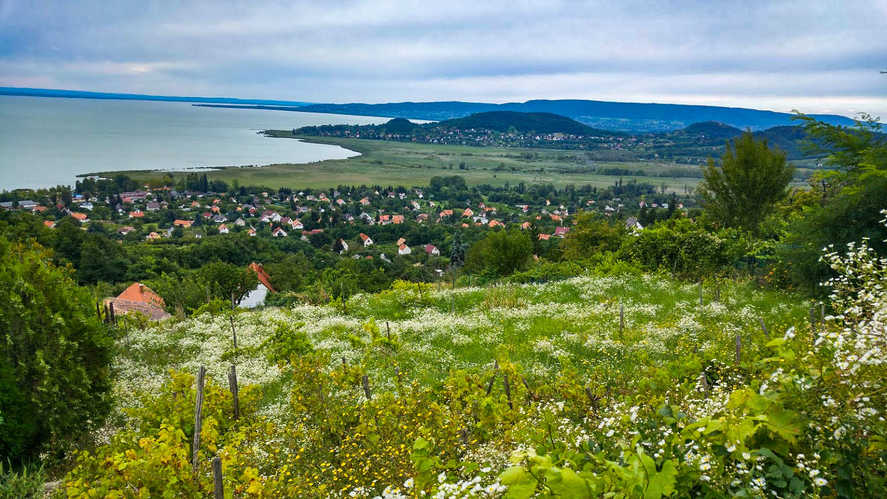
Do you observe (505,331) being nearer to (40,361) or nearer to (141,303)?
(40,361)

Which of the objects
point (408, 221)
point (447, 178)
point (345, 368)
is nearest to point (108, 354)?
point (345, 368)

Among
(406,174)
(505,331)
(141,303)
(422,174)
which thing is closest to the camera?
(505,331)

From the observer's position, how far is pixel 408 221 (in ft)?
342

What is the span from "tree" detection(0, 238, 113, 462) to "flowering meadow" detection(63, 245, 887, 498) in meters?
0.76

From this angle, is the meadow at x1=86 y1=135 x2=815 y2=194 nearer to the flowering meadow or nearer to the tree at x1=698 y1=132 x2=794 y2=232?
the tree at x1=698 y1=132 x2=794 y2=232

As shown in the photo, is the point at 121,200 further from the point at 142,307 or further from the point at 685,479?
the point at 685,479

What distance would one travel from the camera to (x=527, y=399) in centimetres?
738

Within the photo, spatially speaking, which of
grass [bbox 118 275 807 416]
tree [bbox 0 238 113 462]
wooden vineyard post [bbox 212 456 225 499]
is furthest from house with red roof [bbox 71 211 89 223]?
wooden vineyard post [bbox 212 456 225 499]

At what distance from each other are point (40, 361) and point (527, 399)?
754 cm

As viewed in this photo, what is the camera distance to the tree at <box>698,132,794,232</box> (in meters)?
21.5

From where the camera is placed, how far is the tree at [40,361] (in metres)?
7.05

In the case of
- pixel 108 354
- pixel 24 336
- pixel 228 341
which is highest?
pixel 24 336

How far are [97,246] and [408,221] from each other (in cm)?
6053

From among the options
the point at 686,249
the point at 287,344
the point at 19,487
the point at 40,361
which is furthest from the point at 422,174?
the point at 19,487
